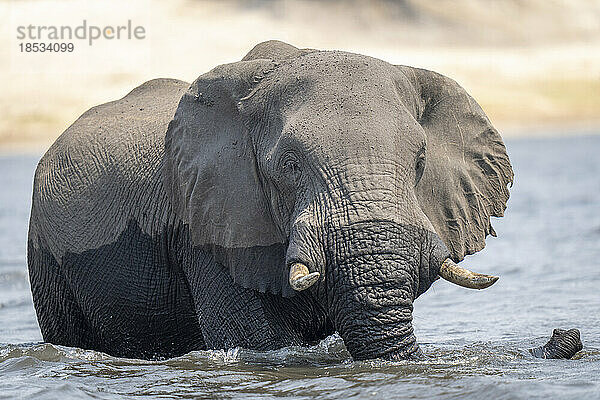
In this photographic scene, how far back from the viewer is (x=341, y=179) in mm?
6051

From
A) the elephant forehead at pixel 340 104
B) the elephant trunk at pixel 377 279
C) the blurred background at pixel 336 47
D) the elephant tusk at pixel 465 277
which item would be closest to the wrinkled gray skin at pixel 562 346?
the elephant tusk at pixel 465 277

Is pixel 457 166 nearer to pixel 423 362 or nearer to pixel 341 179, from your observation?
pixel 423 362

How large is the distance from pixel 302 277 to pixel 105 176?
2.75 meters

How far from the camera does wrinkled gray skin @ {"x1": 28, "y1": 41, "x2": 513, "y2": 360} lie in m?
6.01

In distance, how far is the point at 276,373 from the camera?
6.86 metres

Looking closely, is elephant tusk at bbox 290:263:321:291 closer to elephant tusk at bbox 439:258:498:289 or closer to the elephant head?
the elephant head

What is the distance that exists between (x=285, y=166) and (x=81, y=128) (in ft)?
9.28

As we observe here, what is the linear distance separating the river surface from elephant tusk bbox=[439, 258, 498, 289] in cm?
56

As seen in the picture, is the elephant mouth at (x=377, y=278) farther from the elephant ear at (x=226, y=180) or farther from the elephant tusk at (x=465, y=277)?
the elephant ear at (x=226, y=180)

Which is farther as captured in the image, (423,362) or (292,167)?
(423,362)

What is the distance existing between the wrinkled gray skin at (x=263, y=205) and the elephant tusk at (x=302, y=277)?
6 centimetres

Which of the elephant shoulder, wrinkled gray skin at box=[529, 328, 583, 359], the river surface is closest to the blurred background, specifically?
the river surface

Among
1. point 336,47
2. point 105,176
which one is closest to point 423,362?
point 105,176

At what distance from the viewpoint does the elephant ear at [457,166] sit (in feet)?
23.3
